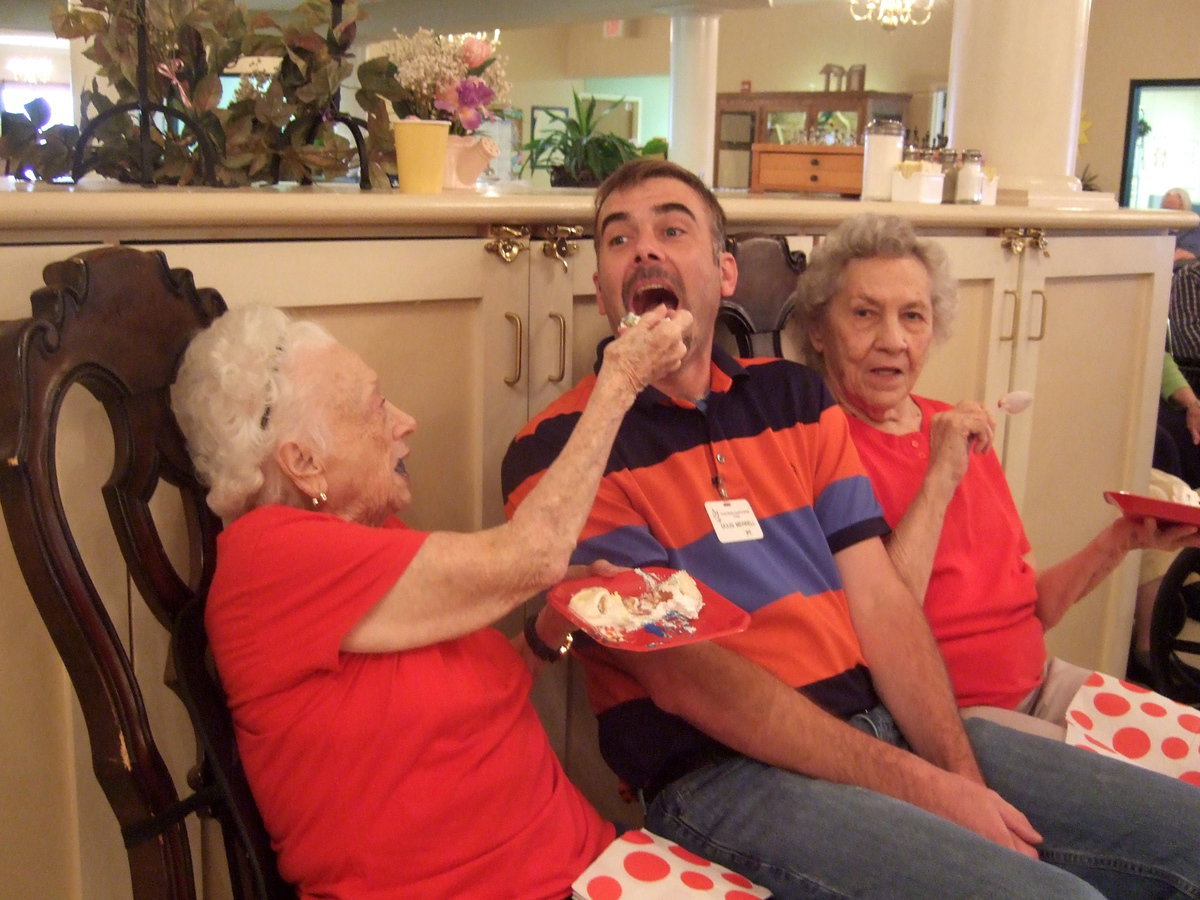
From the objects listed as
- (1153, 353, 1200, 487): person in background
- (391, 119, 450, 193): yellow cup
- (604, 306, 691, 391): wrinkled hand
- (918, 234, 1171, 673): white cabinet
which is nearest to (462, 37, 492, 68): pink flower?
(391, 119, 450, 193): yellow cup

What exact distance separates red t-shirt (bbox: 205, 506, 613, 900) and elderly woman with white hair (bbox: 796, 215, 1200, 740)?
82 centimetres

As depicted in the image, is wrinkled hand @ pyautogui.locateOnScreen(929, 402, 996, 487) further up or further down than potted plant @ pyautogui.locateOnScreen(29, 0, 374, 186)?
further down

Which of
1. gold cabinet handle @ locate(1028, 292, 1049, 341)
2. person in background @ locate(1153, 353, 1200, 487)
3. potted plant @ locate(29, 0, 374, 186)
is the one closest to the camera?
potted plant @ locate(29, 0, 374, 186)

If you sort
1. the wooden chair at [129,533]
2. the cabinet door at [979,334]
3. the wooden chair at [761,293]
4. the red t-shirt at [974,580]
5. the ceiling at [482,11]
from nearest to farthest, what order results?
the wooden chair at [129,533]
the red t-shirt at [974,580]
the wooden chair at [761,293]
the cabinet door at [979,334]
the ceiling at [482,11]

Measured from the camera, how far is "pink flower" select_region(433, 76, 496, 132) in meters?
1.78

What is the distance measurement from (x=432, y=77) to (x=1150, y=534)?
1.41 metres

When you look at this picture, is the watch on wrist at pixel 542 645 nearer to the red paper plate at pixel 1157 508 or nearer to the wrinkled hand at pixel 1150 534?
the red paper plate at pixel 1157 508

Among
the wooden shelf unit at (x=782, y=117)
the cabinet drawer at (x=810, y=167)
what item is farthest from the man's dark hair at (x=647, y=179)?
the wooden shelf unit at (x=782, y=117)

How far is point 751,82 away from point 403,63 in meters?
8.95

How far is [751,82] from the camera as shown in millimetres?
10102

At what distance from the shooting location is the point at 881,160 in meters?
2.51

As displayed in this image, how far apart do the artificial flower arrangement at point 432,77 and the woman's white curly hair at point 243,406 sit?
0.72 metres

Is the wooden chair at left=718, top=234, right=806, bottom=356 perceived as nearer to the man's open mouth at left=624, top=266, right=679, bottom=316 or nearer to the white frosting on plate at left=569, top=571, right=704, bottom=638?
the man's open mouth at left=624, top=266, right=679, bottom=316

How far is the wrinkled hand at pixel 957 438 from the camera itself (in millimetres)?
1741
